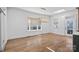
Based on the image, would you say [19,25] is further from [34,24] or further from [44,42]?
[44,42]

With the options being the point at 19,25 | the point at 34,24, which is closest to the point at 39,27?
the point at 34,24

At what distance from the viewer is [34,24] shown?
3.57ft

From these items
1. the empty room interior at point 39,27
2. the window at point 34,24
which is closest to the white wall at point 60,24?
the empty room interior at point 39,27

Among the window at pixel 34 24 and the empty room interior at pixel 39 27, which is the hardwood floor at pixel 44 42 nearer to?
the empty room interior at pixel 39 27

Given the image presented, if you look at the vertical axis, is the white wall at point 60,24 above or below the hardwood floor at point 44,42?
above

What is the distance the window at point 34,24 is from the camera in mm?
1099

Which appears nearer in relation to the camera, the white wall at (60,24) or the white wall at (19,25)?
the white wall at (19,25)

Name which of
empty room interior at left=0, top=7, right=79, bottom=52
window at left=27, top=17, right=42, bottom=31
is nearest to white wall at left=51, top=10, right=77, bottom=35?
empty room interior at left=0, top=7, right=79, bottom=52

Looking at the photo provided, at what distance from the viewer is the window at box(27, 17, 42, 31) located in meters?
1.10

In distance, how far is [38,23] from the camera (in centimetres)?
110

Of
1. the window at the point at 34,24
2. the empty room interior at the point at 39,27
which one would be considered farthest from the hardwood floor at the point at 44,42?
the window at the point at 34,24

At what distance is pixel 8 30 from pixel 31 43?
0.50 meters

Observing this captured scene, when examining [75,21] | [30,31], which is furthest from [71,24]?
[30,31]
